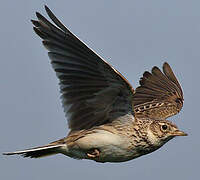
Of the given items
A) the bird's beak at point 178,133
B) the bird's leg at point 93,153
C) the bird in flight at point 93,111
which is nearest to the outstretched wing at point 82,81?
the bird in flight at point 93,111

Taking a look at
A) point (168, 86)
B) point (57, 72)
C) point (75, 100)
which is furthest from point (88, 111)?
point (168, 86)

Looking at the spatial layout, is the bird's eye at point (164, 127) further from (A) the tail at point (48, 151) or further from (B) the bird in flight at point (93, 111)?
(A) the tail at point (48, 151)

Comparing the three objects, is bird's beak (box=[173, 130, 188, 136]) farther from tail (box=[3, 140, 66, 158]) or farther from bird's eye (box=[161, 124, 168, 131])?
tail (box=[3, 140, 66, 158])

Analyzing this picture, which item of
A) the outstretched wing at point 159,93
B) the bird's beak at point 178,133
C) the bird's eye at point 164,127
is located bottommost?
the bird's beak at point 178,133

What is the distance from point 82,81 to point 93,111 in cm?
42

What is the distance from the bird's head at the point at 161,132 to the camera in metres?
6.28

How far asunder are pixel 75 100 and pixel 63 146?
568 millimetres

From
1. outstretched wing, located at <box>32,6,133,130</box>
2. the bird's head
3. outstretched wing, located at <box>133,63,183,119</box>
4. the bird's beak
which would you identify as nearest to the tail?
outstretched wing, located at <box>32,6,133,130</box>

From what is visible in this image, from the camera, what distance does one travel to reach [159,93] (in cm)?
876

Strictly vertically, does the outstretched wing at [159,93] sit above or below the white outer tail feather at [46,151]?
above

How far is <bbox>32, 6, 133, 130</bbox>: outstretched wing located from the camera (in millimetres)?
5777

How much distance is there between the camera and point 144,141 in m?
6.20

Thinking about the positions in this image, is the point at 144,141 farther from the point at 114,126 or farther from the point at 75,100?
the point at 75,100

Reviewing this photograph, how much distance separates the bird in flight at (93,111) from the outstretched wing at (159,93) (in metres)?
1.63
